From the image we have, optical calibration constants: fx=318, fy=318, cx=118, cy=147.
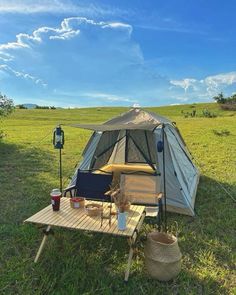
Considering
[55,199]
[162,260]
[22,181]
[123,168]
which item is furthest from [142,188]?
[22,181]

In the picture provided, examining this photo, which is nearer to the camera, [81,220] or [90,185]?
[81,220]

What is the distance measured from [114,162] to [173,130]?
5.74ft

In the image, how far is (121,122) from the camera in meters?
6.85

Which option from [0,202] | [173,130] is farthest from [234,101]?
[0,202]

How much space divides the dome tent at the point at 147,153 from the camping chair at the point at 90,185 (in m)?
0.56

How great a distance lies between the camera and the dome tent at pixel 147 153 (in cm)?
620

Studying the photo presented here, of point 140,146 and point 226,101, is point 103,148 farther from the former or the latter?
point 226,101

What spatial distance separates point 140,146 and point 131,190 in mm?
1813

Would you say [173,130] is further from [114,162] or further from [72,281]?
[72,281]

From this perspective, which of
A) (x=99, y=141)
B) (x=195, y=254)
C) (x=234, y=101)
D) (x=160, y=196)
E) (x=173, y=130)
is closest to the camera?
(x=195, y=254)

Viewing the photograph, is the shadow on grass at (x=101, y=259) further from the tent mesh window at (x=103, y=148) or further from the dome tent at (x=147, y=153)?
the tent mesh window at (x=103, y=148)

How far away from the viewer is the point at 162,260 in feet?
13.1

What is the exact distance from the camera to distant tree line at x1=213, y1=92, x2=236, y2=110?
45850mm

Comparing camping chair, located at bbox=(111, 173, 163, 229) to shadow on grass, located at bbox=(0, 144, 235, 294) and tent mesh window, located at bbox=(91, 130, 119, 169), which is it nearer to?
shadow on grass, located at bbox=(0, 144, 235, 294)
